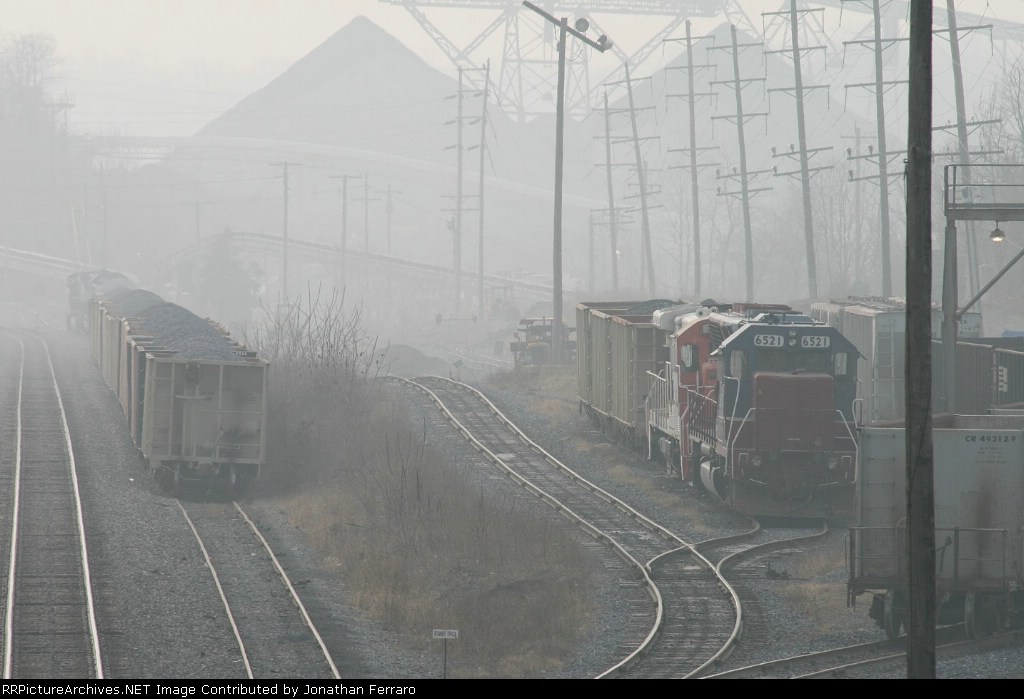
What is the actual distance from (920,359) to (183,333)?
22.7 metres

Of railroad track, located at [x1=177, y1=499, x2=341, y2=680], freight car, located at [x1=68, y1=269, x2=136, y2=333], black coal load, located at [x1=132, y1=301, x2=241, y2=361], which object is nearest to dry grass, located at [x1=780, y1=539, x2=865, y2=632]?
railroad track, located at [x1=177, y1=499, x2=341, y2=680]

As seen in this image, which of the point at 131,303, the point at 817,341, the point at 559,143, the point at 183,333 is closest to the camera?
Answer: the point at 817,341

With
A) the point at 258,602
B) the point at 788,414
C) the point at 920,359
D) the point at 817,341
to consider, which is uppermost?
the point at 817,341

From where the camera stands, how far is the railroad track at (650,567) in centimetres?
1503

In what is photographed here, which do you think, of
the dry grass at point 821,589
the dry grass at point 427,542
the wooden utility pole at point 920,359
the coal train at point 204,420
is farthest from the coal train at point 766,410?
the wooden utility pole at point 920,359

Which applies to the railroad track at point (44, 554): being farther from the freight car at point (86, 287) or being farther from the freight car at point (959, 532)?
the freight car at point (86, 287)

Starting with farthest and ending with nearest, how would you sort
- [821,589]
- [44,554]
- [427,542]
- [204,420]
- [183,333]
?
[183,333], [204,420], [427,542], [44,554], [821,589]

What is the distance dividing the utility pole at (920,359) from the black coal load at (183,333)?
1676 cm

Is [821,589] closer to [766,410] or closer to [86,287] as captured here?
[766,410]

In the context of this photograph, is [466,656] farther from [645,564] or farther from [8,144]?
[8,144]

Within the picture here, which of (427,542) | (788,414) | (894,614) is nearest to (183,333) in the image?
(427,542)

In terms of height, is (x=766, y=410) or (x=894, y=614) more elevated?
(x=766, y=410)

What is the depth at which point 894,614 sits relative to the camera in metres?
15.5

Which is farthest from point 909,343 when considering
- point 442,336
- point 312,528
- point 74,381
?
point 442,336
